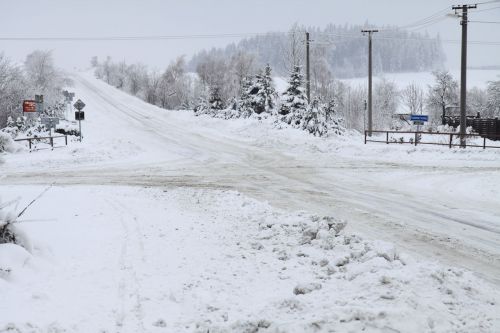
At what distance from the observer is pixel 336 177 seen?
17047 mm

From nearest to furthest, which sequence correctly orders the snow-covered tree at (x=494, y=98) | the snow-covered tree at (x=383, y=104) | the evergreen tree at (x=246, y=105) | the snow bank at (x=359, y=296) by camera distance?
the snow bank at (x=359, y=296), the evergreen tree at (x=246, y=105), the snow-covered tree at (x=494, y=98), the snow-covered tree at (x=383, y=104)

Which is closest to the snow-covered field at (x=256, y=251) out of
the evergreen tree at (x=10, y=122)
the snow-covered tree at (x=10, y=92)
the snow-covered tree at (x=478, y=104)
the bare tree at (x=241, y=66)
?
the evergreen tree at (x=10, y=122)

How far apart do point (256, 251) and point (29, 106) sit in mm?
24618

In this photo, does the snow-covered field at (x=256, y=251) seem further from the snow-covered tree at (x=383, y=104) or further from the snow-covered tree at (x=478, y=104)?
the snow-covered tree at (x=383, y=104)

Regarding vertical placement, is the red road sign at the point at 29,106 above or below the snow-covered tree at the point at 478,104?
below

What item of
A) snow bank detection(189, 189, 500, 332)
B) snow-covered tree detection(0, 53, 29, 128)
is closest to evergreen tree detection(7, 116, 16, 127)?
snow-covered tree detection(0, 53, 29, 128)

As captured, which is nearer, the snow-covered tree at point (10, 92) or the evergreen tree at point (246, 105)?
the snow-covered tree at point (10, 92)

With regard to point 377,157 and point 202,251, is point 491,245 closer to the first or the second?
point 202,251

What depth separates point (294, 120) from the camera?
118 feet

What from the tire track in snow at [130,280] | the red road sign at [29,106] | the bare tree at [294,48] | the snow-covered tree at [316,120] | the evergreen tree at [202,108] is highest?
the bare tree at [294,48]

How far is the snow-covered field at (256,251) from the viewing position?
5.36 meters

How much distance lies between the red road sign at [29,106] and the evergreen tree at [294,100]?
18090 millimetres

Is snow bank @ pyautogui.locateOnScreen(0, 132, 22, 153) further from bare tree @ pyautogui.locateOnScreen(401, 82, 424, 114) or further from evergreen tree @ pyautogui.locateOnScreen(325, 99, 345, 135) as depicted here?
bare tree @ pyautogui.locateOnScreen(401, 82, 424, 114)

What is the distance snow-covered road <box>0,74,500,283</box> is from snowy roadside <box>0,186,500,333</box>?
175cm
